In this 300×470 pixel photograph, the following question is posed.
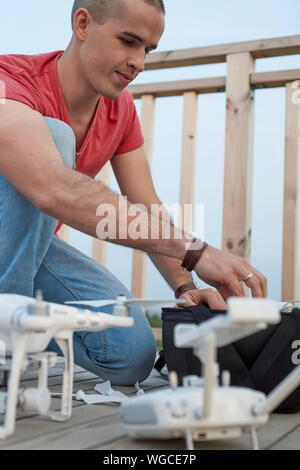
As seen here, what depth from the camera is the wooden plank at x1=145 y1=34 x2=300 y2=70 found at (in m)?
2.28

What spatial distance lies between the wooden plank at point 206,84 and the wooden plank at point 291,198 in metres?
0.05

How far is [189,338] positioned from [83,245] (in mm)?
1876

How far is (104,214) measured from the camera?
1185 millimetres

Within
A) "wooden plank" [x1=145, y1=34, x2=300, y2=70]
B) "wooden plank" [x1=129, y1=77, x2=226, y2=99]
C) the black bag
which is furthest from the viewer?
"wooden plank" [x1=129, y1=77, x2=226, y2=99]

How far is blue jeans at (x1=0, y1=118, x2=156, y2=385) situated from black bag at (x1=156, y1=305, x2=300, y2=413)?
43 cm

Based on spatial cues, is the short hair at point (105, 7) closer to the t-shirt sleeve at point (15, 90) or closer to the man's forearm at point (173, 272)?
the t-shirt sleeve at point (15, 90)

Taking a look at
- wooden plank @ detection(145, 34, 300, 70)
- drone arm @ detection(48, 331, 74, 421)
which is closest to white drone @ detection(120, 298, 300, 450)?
drone arm @ detection(48, 331, 74, 421)

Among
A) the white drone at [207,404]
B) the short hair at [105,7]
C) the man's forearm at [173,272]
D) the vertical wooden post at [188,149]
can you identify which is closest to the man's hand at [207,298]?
the man's forearm at [173,272]

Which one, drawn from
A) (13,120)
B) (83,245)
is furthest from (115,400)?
(83,245)

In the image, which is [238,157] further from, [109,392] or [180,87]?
[109,392]

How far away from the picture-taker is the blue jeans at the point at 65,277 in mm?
1378

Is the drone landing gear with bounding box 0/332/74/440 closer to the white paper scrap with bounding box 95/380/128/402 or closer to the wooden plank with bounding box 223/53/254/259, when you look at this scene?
the white paper scrap with bounding box 95/380/128/402

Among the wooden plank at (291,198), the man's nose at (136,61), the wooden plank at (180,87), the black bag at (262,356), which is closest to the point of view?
the black bag at (262,356)

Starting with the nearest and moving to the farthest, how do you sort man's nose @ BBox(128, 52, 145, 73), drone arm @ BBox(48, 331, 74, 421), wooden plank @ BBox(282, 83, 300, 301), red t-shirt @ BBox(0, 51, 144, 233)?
1. drone arm @ BBox(48, 331, 74, 421)
2. red t-shirt @ BBox(0, 51, 144, 233)
3. man's nose @ BBox(128, 52, 145, 73)
4. wooden plank @ BBox(282, 83, 300, 301)
